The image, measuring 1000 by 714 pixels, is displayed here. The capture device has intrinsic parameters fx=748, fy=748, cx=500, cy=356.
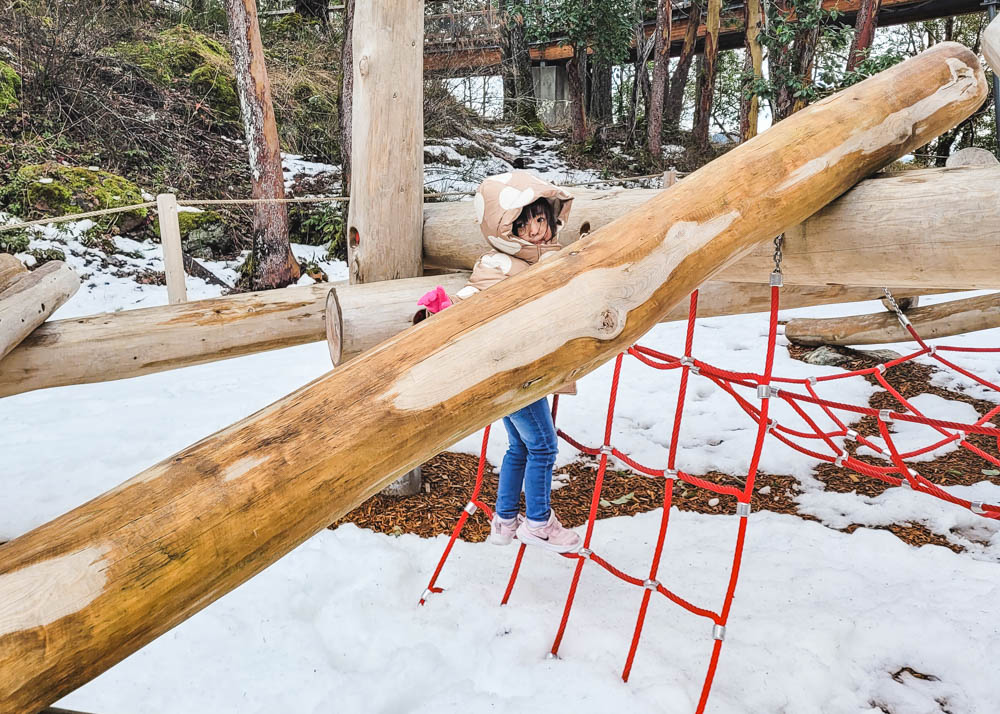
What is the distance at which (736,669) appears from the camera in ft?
7.41

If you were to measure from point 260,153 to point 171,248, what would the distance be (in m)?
2.38

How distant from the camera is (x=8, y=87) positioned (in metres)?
7.96

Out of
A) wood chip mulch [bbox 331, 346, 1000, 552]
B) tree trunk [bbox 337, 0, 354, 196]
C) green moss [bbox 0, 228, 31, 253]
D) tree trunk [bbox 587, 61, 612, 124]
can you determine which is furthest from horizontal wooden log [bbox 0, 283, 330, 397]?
tree trunk [bbox 587, 61, 612, 124]

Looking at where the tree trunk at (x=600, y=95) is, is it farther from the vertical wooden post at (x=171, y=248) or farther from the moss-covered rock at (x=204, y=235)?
the vertical wooden post at (x=171, y=248)

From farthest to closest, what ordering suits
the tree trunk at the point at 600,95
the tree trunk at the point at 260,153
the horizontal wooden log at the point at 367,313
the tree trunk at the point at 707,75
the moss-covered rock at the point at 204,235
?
the tree trunk at the point at 600,95 → the tree trunk at the point at 707,75 → the moss-covered rock at the point at 204,235 → the tree trunk at the point at 260,153 → the horizontal wooden log at the point at 367,313

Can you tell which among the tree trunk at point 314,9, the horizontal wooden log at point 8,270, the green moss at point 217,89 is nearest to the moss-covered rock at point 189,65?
the green moss at point 217,89

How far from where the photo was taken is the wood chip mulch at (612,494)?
3207 millimetres

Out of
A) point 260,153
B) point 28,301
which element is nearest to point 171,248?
point 260,153

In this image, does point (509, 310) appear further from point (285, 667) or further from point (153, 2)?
point (153, 2)

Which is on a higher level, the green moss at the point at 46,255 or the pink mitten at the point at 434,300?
the pink mitten at the point at 434,300

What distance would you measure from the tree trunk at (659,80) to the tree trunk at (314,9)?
4.96 m

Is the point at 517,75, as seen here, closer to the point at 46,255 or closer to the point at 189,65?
the point at 189,65

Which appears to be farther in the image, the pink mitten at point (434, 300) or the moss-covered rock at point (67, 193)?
the moss-covered rock at point (67, 193)

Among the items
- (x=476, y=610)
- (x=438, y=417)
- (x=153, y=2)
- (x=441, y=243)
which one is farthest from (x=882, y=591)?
(x=153, y=2)
